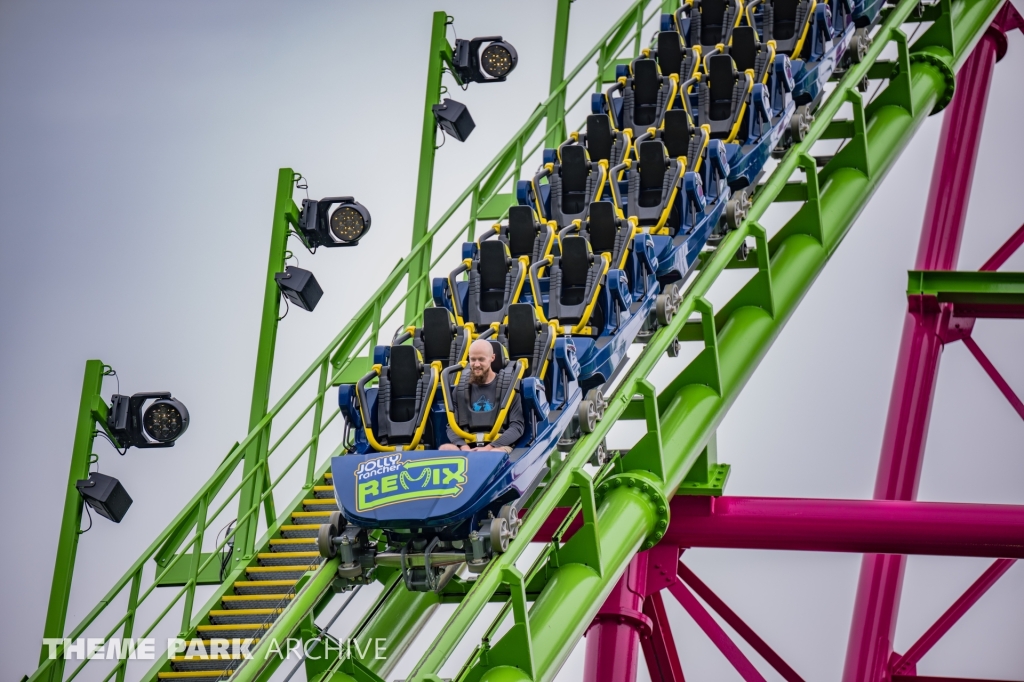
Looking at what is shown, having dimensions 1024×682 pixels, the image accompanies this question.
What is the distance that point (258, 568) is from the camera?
720 cm

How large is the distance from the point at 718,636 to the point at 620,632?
0.85 metres

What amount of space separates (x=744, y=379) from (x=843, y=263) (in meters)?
8.35

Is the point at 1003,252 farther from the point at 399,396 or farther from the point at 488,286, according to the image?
the point at 399,396

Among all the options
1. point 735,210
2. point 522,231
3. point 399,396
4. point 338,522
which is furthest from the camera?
point 735,210

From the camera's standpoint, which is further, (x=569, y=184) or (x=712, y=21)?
(x=712, y=21)

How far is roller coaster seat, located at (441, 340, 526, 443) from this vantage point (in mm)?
6285

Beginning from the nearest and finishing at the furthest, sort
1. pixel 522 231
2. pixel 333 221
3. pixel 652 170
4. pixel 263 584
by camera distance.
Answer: pixel 263 584
pixel 522 231
pixel 652 170
pixel 333 221

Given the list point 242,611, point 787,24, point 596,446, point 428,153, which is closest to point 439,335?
point 596,446

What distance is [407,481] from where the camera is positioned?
5910 mm

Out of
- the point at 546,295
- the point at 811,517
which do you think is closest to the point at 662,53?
the point at 546,295

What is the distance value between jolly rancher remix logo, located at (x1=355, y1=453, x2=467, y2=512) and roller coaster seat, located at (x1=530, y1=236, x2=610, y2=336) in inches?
60.4

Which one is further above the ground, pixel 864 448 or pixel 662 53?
pixel 864 448

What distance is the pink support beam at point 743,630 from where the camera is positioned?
26.7 feet

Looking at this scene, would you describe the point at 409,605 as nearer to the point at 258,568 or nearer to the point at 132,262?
the point at 258,568
